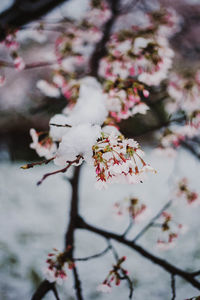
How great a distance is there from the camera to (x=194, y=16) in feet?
13.3

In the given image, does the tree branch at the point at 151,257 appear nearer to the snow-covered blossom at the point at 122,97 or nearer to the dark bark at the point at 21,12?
the snow-covered blossom at the point at 122,97

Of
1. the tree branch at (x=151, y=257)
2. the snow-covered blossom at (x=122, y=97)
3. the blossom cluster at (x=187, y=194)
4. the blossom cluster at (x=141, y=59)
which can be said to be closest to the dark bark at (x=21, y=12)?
the blossom cluster at (x=141, y=59)

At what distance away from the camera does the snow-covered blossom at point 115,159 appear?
26.9 inches

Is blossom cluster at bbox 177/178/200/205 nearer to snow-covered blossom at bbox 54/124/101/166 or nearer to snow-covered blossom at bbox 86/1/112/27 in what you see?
snow-covered blossom at bbox 54/124/101/166

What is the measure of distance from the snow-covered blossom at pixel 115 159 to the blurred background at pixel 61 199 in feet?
4.02

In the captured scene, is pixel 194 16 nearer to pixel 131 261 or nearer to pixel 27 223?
pixel 131 261

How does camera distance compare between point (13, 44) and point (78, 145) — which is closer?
point (78, 145)

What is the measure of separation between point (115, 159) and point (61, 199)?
3.13 metres

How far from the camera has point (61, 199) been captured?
366cm

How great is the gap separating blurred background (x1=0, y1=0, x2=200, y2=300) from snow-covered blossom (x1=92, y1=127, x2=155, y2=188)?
1227 millimetres

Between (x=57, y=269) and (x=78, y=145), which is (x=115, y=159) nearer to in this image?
(x=78, y=145)

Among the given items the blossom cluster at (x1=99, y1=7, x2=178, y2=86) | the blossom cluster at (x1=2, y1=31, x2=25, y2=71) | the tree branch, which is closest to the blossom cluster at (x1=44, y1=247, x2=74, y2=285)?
the tree branch

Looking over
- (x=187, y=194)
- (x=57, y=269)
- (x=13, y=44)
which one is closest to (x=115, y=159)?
(x=57, y=269)

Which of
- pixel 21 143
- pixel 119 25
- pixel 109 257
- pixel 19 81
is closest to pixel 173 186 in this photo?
pixel 109 257
